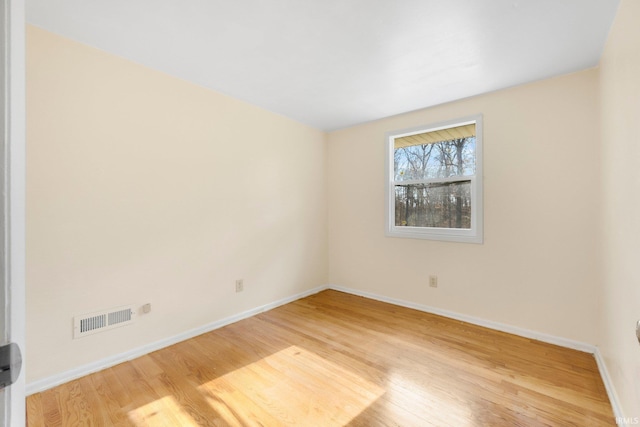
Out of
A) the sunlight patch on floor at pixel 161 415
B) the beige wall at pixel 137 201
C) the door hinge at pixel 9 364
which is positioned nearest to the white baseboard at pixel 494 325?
the beige wall at pixel 137 201

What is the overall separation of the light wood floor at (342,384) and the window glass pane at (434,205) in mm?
1167

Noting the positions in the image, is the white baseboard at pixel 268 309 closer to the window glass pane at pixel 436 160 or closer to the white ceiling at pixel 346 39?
the window glass pane at pixel 436 160

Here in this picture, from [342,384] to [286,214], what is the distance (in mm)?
2091

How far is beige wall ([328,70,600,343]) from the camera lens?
226cm

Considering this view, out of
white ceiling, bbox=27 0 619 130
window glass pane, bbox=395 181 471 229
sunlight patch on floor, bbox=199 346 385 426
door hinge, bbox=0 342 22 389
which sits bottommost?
sunlight patch on floor, bbox=199 346 385 426

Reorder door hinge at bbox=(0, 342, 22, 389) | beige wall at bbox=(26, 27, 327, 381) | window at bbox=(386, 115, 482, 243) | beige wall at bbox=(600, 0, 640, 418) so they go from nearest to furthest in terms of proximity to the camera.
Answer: door hinge at bbox=(0, 342, 22, 389), beige wall at bbox=(600, 0, 640, 418), beige wall at bbox=(26, 27, 327, 381), window at bbox=(386, 115, 482, 243)

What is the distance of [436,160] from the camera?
3176 mm

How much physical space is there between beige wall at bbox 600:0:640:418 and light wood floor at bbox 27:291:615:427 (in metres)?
0.37

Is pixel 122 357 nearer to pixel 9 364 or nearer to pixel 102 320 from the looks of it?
pixel 102 320

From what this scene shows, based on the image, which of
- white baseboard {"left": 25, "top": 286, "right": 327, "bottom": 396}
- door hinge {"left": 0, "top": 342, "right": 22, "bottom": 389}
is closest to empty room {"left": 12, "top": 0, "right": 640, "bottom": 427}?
white baseboard {"left": 25, "top": 286, "right": 327, "bottom": 396}

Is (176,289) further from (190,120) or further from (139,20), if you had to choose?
(139,20)

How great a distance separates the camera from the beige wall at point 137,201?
5.87ft

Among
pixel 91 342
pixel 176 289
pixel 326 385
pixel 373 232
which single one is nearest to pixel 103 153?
pixel 176 289

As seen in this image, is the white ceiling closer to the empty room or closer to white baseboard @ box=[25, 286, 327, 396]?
the empty room
